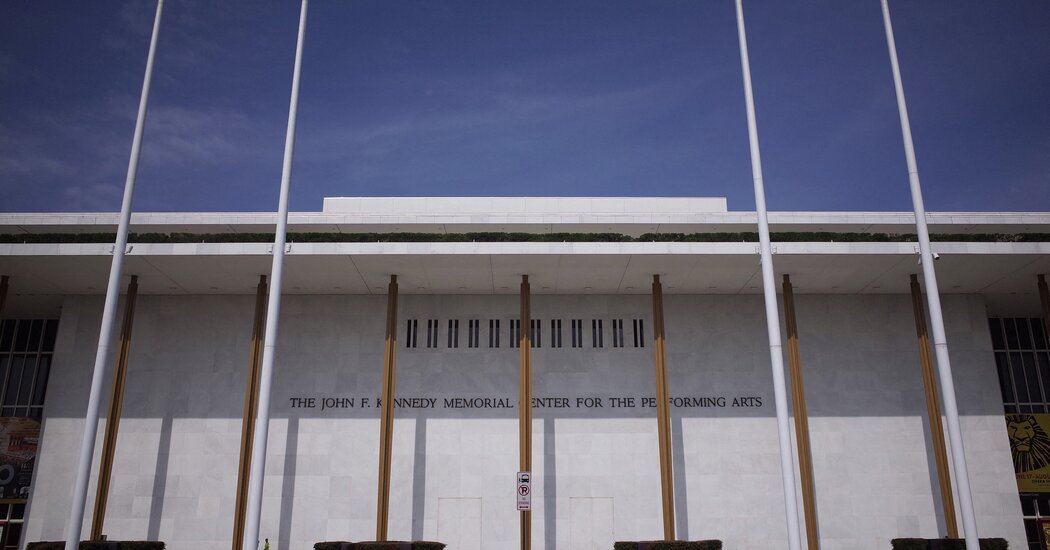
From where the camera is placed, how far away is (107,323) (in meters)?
18.6

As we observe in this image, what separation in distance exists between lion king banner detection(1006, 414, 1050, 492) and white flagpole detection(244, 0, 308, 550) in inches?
1123

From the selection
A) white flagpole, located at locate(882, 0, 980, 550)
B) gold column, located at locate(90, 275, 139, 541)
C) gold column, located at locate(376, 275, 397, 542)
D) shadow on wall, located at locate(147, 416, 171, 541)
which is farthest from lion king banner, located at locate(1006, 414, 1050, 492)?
gold column, located at locate(90, 275, 139, 541)

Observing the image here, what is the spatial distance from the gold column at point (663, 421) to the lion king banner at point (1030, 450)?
1511 cm

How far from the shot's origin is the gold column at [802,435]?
2452cm

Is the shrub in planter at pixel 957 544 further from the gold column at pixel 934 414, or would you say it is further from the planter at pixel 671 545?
the planter at pixel 671 545

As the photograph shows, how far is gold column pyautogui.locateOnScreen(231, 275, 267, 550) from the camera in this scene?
25.2 m

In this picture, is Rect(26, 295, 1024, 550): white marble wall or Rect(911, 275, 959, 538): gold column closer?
Rect(911, 275, 959, 538): gold column

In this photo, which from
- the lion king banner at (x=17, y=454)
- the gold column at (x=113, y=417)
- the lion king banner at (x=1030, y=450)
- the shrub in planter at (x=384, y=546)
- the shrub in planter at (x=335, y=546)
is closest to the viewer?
the shrub in planter at (x=384, y=546)

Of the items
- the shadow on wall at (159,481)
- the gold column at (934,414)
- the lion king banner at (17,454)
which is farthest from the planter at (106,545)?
the gold column at (934,414)

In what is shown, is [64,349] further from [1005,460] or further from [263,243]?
[1005,460]

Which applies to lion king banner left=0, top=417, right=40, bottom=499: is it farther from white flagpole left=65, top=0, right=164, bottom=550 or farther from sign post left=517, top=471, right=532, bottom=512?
sign post left=517, top=471, right=532, bottom=512

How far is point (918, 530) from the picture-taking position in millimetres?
27594

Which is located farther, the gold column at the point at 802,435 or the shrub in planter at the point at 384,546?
the gold column at the point at 802,435

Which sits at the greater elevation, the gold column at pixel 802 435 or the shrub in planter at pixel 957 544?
the gold column at pixel 802 435
